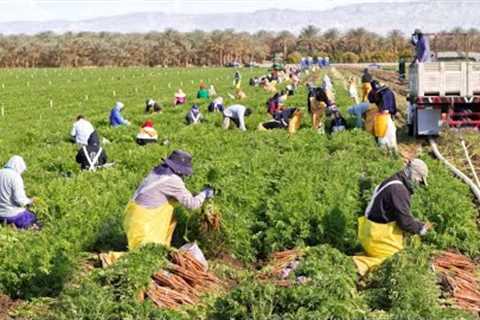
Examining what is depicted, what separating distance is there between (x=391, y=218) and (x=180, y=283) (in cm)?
238

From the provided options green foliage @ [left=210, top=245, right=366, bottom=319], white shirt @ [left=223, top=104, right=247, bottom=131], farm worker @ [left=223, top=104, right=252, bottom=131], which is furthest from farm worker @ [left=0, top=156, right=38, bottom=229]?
white shirt @ [left=223, top=104, right=247, bottom=131]

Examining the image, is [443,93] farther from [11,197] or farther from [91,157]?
[11,197]

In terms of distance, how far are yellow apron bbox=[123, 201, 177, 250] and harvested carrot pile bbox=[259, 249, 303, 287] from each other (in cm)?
125

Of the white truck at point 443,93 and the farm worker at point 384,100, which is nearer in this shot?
the farm worker at point 384,100

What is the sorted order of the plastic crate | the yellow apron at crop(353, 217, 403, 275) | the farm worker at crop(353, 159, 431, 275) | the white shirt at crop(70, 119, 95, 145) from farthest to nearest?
the plastic crate, the white shirt at crop(70, 119, 95, 145), the yellow apron at crop(353, 217, 403, 275), the farm worker at crop(353, 159, 431, 275)

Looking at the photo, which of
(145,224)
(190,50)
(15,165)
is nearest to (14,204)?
(15,165)

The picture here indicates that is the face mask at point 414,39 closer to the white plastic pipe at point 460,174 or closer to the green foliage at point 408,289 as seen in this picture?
the white plastic pipe at point 460,174

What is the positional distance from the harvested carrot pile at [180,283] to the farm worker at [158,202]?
63 centimetres

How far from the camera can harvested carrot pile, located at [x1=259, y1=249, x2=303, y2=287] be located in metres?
7.40

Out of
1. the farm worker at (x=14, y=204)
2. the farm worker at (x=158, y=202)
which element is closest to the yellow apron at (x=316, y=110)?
the farm worker at (x=14, y=204)

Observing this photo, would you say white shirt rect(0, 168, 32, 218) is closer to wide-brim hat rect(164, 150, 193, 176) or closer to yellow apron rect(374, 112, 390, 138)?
wide-brim hat rect(164, 150, 193, 176)

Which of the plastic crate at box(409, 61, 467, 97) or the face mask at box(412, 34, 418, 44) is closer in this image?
the plastic crate at box(409, 61, 467, 97)

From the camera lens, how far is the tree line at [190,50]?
4245 inches

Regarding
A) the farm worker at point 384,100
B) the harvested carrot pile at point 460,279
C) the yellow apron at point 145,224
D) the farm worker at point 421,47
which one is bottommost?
the harvested carrot pile at point 460,279
